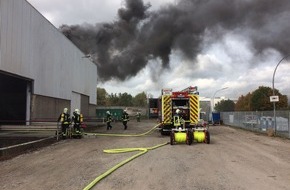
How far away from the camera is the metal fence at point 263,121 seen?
27.6 m

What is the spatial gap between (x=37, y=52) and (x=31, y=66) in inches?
74.8

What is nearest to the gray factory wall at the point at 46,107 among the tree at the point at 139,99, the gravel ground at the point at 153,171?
the gravel ground at the point at 153,171

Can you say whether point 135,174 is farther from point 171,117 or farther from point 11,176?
point 171,117

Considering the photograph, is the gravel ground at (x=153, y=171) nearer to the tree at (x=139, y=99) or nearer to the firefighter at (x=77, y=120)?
the firefighter at (x=77, y=120)

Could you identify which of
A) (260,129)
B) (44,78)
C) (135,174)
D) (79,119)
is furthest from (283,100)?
(135,174)

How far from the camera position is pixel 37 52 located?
32812 millimetres

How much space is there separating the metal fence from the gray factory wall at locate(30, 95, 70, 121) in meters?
18.9

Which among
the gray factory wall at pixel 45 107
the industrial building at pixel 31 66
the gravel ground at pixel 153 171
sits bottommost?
the gravel ground at pixel 153 171

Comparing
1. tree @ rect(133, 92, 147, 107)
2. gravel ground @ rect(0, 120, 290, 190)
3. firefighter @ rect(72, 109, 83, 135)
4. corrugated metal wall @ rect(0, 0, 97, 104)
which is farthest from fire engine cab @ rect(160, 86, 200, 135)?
tree @ rect(133, 92, 147, 107)

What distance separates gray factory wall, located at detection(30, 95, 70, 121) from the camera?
32781 mm

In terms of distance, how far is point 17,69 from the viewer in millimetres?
28453

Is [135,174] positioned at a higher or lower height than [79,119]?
lower

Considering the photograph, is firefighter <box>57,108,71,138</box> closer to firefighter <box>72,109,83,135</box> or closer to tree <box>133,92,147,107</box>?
firefighter <box>72,109,83,135</box>

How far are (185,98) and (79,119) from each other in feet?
22.9
